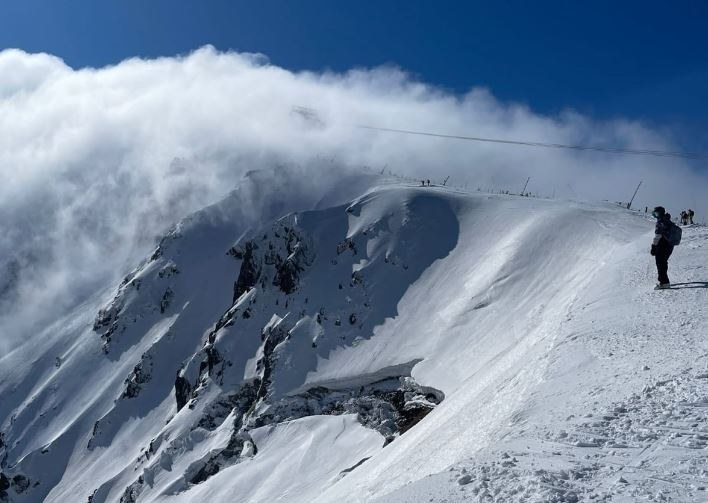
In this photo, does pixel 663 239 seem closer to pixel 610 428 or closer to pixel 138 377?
pixel 610 428

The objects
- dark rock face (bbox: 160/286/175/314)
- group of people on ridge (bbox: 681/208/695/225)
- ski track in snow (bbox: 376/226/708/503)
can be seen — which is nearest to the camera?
ski track in snow (bbox: 376/226/708/503)

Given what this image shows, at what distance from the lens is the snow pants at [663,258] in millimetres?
18547

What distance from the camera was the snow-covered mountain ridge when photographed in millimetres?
10164

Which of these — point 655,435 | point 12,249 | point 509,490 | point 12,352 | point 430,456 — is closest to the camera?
point 509,490

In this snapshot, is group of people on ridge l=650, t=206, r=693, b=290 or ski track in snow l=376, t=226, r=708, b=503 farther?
group of people on ridge l=650, t=206, r=693, b=290

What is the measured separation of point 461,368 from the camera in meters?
39.5

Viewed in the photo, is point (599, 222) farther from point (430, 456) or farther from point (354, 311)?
point (430, 456)

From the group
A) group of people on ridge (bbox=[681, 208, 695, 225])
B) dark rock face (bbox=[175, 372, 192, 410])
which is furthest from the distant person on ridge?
dark rock face (bbox=[175, 372, 192, 410])

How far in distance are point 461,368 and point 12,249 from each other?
13712 centimetres

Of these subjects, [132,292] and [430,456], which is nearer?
[430,456]

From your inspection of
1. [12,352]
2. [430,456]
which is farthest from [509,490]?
[12,352]

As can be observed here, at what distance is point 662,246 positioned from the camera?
19.1 m

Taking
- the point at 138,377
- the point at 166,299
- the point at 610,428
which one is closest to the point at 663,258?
the point at 610,428

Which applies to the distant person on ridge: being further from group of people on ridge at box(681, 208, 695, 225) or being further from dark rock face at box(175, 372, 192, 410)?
dark rock face at box(175, 372, 192, 410)
